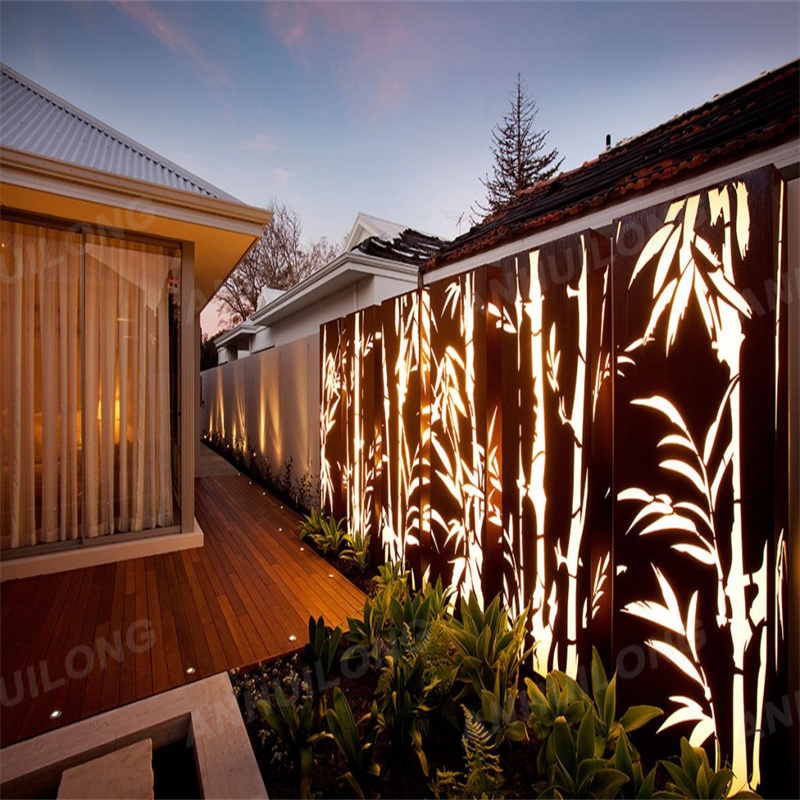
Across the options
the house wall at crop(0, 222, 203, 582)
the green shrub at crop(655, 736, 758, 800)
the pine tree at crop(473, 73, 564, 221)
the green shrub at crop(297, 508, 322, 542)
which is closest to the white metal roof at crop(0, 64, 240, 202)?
the house wall at crop(0, 222, 203, 582)

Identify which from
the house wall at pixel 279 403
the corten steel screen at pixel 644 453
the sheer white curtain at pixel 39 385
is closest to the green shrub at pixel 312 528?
the house wall at pixel 279 403

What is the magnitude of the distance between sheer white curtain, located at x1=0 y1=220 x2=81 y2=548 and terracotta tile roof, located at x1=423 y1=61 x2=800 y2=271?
3.97 meters

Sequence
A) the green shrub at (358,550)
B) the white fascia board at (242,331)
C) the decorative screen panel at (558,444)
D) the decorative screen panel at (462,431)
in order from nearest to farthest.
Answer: the decorative screen panel at (558,444), the decorative screen panel at (462,431), the green shrub at (358,550), the white fascia board at (242,331)

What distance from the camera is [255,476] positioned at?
Result: 751 cm

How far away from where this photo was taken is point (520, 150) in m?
16.3

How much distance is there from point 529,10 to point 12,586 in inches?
244

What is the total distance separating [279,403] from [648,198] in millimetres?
5340

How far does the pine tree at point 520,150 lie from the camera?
635 inches

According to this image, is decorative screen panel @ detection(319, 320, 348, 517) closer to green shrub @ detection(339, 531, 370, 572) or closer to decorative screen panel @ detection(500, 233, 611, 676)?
green shrub @ detection(339, 531, 370, 572)

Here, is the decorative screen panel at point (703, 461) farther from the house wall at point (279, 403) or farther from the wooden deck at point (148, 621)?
the house wall at point (279, 403)

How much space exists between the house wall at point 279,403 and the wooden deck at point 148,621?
1.65 metres

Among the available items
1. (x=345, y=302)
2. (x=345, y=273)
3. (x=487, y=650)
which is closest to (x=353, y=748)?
(x=487, y=650)

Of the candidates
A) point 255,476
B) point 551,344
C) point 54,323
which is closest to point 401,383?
point 551,344

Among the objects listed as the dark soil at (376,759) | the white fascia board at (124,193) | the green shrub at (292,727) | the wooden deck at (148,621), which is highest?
the white fascia board at (124,193)
